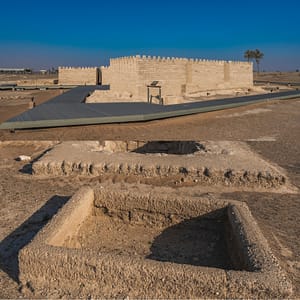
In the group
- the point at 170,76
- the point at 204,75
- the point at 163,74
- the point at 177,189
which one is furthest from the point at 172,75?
the point at 177,189

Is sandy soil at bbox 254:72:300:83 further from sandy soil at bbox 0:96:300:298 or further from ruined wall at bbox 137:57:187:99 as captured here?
sandy soil at bbox 0:96:300:298

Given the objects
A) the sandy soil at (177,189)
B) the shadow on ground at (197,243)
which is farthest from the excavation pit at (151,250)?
the sandy soil at (177,189)

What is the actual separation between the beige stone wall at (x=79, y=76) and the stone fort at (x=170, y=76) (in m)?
9.98

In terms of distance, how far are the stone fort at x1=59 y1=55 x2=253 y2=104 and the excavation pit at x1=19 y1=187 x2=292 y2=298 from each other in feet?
38.5

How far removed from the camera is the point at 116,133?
27.9 feet

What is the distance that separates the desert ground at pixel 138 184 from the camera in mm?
2844

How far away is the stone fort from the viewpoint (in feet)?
50.7

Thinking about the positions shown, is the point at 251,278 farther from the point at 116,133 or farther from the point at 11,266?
the point at 116,133

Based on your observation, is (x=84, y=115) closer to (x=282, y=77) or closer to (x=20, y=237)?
(x=20, y=237)

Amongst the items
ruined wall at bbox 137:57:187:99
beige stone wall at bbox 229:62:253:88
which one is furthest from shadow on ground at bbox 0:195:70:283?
beige stone wall at bbox 229:62:253:88

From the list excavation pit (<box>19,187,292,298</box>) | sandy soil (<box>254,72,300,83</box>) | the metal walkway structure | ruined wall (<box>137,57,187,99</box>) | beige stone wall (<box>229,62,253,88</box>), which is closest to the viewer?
excavation pit (<box>19,187,292,298</box>)

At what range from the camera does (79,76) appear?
28.7 m

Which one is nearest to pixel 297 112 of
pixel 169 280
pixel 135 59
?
pixel 135 59

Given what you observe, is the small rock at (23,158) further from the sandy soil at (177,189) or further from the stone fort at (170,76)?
the stone fort at (170,76)
